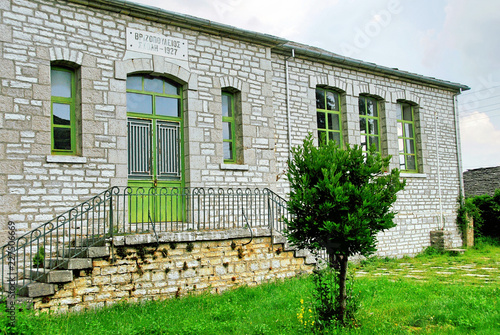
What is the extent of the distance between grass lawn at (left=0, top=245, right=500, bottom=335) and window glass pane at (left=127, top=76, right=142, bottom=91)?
4.10 m

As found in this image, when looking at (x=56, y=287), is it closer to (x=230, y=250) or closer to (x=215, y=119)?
(x=230, y=250)

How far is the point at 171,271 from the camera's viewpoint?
7039 mm

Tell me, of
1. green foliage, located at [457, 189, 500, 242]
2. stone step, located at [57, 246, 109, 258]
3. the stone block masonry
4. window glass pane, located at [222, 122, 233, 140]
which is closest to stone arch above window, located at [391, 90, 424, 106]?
green foliage, located at [457, 189, 500, 242]

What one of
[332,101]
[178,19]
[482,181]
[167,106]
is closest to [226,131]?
[167,106]

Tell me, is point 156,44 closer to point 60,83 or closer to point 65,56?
point 65,56

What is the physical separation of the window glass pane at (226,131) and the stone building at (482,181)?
1387 centimetres

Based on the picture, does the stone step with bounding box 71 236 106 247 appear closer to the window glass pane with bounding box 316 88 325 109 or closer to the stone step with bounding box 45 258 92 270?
the stone step with bounding box 45 258 92 270

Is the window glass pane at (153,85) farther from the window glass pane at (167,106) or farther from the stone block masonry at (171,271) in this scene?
the stone block masonry at (171,271)

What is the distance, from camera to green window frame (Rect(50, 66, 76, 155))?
25.1 feet

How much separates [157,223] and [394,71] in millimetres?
8065

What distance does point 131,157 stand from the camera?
836cm

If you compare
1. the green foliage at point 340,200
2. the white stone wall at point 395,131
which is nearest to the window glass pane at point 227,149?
the white stone wall at point 395,131

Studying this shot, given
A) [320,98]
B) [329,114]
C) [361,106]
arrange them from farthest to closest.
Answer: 1. [361,106]
2. [329,114]
3. [320,98]

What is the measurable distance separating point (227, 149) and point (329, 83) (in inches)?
139
